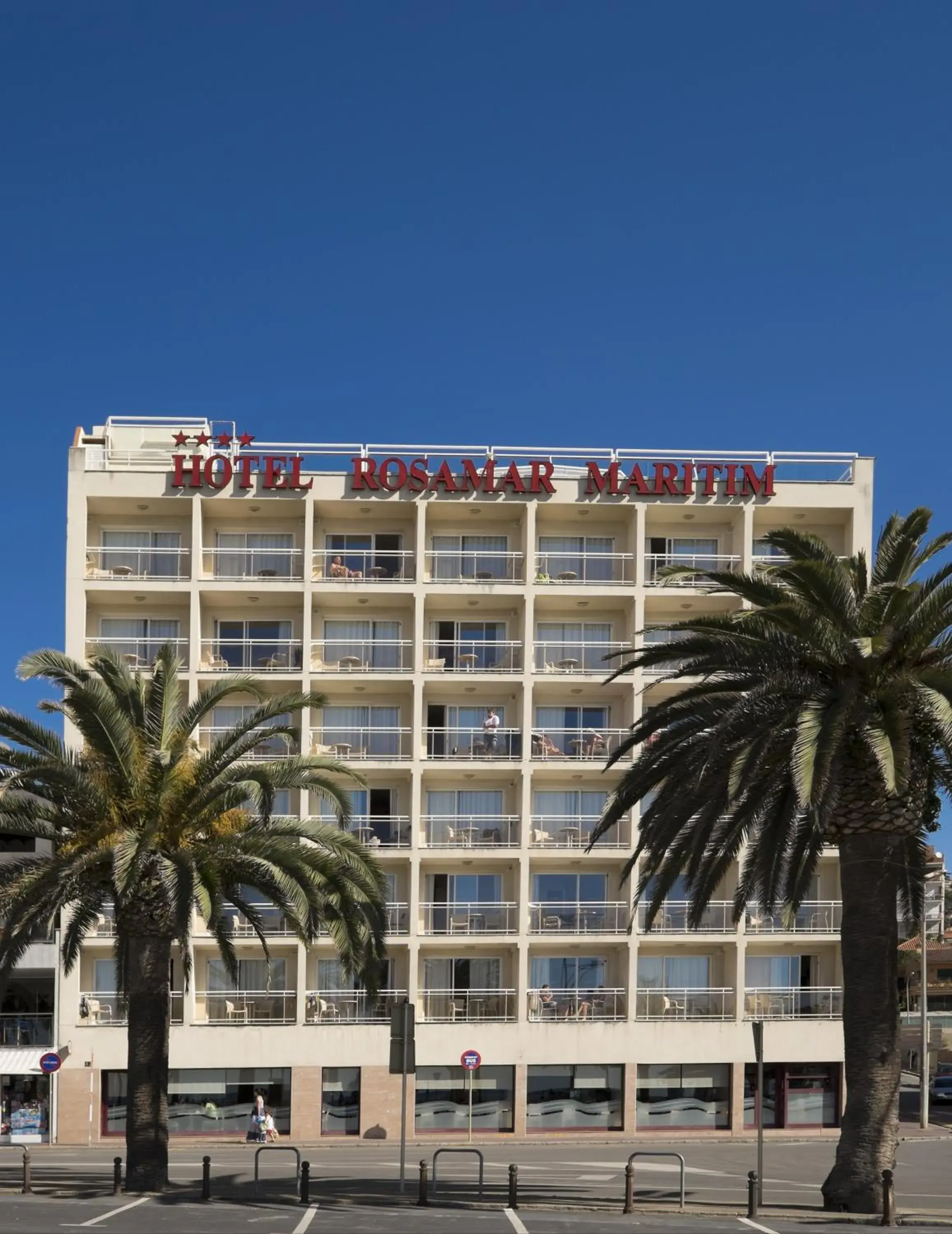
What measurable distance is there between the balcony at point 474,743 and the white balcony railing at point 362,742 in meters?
0.94

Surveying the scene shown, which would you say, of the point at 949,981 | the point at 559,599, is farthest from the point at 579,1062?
the point at 949,981

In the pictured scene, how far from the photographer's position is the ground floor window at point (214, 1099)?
54.1m

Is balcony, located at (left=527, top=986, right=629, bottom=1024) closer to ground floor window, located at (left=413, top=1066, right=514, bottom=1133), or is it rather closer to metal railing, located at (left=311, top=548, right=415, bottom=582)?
ground floor window, located at (left=413, top=1066, right=514, bottom=1133)

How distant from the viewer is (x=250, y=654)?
57.9m

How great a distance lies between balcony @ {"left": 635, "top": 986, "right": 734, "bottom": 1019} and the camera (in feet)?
185

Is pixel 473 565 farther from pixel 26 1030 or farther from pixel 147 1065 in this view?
pixel 147 1065

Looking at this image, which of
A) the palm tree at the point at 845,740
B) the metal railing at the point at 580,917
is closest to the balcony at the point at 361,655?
the metal railing at the point at 580,917

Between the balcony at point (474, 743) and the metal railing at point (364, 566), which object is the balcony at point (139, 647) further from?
the balcony at point (474, 743)

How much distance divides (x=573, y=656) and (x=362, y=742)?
8.06m

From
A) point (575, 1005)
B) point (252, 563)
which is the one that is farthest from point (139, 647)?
point (575, 1005)

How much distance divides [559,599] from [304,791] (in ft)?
36.1

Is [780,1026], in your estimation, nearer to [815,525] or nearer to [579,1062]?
[579,1062]

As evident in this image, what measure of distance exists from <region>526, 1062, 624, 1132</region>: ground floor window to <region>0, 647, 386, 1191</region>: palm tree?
22955 millimetres

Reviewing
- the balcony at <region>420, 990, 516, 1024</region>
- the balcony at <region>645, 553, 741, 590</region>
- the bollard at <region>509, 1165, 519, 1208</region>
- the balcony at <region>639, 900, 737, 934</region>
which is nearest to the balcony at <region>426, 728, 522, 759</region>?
the balcony at <region>645, 553, 741, 590</region>
